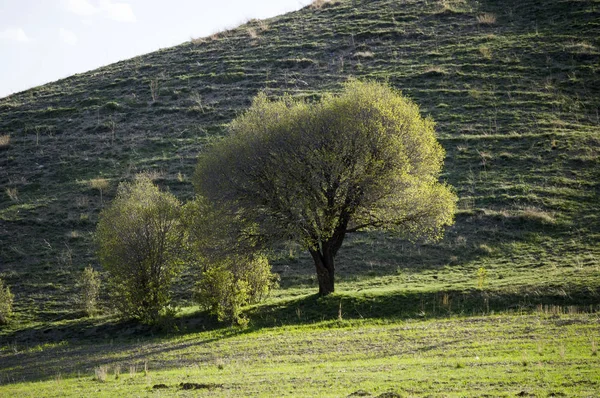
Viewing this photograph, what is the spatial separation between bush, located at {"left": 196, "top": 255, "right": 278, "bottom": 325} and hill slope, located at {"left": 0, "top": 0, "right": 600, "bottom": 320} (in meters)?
5.87

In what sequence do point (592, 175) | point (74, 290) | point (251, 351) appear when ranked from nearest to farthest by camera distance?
point (251, 351) < point (74, 290) < point (592, 175)

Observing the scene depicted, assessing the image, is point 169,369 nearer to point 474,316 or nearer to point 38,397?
point 38,397

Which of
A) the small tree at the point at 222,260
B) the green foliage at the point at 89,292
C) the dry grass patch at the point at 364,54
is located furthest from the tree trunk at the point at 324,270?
the dry grass patch at the point at 364,54

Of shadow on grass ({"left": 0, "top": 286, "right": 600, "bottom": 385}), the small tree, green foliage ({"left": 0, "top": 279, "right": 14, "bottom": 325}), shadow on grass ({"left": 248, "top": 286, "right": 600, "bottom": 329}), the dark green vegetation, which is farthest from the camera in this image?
green foliage ({"left": 0, "top": 279, "right": 14, "bottom": 325})

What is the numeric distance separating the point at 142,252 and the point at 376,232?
1811 cm

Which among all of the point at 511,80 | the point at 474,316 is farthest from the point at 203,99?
the point at 474,316

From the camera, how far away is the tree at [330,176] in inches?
1265

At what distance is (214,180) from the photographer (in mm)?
32969

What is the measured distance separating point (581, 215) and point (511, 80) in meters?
25.2

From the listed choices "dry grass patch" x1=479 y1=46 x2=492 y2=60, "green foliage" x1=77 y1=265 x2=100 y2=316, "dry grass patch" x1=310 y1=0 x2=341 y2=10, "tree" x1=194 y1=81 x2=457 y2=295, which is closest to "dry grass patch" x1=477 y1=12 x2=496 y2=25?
"dry grass patch" x1=479 y1=46 x2=492 y2=60

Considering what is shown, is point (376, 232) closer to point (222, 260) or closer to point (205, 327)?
point (222, 260)

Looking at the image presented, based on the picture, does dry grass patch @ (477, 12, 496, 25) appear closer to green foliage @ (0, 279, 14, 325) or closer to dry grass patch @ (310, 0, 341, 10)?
dry grass patch @ (310, 0, 341, 10)

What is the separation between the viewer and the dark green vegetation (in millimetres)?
22297

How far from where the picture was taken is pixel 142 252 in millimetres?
34469
